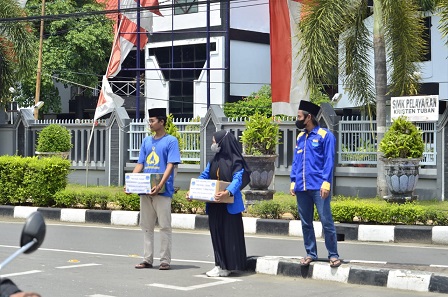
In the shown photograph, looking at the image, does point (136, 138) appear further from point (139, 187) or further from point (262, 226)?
point (139, 187)

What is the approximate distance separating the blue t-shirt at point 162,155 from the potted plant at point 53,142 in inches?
495

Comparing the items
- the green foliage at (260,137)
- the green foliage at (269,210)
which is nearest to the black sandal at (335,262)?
the green foliage at (269,210)

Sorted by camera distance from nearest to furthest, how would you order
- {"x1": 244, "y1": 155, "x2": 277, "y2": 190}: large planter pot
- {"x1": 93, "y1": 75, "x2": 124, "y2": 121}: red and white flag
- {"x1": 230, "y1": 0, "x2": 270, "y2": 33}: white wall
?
{"x1": 244, "y1": 155, "x2": 277, "y2": 190}: large planter pot < {"x1": 93, "y1": 75, "x2": 124, "y2": 121}: red and white flag < {"x1": 230, "y1": 0, "x2": 270, "y2": 33}: white wall

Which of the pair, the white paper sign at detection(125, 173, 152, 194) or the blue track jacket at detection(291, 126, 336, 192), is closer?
the blue track jacket at detection(291, 126, 336, 192)

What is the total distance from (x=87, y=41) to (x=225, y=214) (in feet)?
99.1

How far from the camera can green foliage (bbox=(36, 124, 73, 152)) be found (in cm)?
2195

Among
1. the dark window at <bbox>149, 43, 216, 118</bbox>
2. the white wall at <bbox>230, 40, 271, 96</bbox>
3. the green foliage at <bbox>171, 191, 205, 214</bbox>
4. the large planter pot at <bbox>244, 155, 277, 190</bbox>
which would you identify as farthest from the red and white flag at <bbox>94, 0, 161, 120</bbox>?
the green foliage at <bbox>171, 191, 205, 214</bbox>

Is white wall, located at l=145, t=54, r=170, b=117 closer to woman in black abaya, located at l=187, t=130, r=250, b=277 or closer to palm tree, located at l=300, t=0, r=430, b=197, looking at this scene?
palm tree, located at l=300, t=0, r=430, b=197

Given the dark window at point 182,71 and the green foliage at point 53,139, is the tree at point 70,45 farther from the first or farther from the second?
the green foliage at point 53,139

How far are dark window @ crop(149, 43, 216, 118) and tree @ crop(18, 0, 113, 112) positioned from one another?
283cm

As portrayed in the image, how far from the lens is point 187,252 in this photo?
11.5 metres

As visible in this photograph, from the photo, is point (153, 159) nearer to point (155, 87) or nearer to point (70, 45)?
point (70, 45)

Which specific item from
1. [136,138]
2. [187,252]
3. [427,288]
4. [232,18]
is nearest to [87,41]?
[232,18]

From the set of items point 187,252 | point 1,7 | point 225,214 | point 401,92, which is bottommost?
point 187,252
